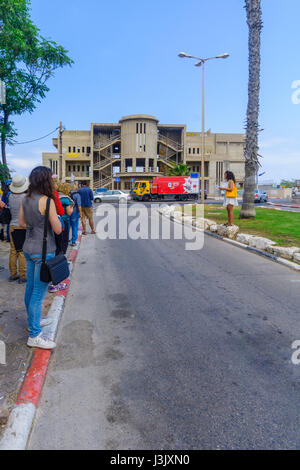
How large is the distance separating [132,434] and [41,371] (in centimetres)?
118

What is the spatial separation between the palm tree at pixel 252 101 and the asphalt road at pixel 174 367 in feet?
27.7

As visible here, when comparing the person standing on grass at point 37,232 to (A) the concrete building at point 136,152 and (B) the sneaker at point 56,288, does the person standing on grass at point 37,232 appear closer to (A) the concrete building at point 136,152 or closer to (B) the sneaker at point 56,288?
(B) the sneaker at point 56,288

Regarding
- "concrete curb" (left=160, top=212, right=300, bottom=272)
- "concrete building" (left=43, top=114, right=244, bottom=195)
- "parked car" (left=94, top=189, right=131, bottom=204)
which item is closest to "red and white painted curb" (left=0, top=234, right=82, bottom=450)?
"concrete curb" (left=160, top=212, right=300, bottom=272)

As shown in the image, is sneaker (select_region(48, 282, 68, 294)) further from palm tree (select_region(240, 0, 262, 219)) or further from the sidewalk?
palm tree (select_region(240, 0, 262, 219))

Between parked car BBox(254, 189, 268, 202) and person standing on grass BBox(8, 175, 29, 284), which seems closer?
person standing on grass BBox(8, 175, 29, 284)

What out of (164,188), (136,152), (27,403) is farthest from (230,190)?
(136,152)

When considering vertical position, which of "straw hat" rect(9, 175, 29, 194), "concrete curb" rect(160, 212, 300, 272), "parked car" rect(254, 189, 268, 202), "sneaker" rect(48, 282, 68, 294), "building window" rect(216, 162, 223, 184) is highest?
"building window" rect(216, 162, 223, 184)

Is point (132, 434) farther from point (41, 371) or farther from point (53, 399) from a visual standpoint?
point (41, 371)

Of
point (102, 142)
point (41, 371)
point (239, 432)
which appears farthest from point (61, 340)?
point (102, 142)

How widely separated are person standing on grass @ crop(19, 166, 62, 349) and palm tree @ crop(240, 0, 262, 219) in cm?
1184

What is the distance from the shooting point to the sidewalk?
2.87 meters

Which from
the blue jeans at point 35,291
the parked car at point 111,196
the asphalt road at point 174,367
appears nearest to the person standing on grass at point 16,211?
the asphalt road at point 174,367

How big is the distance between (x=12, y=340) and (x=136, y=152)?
57911 mm

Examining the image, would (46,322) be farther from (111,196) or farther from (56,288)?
(111,196)
